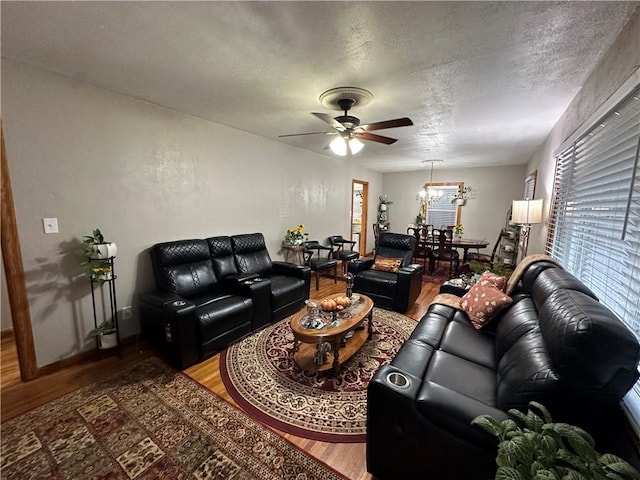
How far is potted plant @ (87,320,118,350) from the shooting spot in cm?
246

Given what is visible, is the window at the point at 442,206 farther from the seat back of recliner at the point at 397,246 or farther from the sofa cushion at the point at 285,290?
the sofa cushion at the point at 285,290

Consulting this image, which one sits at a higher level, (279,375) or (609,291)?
(609,291)

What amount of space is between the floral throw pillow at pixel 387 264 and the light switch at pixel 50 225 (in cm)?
361

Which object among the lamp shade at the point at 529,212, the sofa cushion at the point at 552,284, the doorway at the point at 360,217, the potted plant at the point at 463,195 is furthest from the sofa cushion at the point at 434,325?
the potted plant at the point at 463,195

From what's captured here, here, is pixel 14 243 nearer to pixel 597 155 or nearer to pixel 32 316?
pixel 32 316

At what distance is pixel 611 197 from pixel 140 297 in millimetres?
3871

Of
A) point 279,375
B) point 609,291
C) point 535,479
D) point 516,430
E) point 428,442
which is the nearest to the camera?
point 535,479

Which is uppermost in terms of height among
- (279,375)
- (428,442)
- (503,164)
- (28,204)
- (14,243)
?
(503,164)

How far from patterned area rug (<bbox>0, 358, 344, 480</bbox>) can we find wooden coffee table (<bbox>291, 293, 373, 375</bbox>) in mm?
669

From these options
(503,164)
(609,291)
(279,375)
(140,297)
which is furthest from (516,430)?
(503,164)

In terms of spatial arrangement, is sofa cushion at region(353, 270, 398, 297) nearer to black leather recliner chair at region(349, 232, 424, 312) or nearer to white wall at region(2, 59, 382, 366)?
black leather recliner chair at region(349, 232, 424, 312)

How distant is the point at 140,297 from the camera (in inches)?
A: 108

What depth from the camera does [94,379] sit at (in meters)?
2.22

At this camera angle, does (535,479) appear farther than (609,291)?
No
